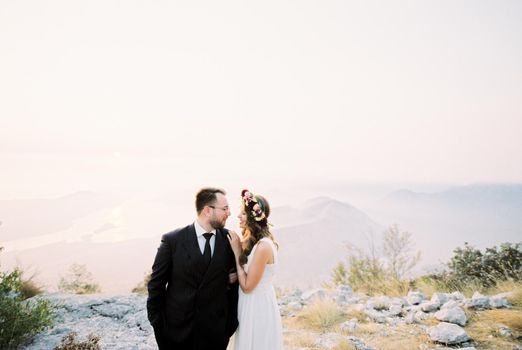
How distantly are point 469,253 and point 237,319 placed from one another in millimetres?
8447

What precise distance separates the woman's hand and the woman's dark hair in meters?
0.06

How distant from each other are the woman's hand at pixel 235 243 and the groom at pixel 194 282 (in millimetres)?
120

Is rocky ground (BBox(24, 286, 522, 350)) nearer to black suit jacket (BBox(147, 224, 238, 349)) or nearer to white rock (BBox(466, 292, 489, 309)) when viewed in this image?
white rock (BBox(466, 292, 489, 309))

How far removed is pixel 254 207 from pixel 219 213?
0.48 metres

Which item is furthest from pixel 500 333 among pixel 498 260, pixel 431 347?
pixel 498 260

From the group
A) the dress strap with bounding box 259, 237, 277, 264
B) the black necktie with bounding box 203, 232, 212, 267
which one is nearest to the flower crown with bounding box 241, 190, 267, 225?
the dress strap with bounding box 259, 237, 277, 264

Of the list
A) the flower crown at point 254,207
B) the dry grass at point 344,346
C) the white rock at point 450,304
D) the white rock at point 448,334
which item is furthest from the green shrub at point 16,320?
the white rock at point 450,304

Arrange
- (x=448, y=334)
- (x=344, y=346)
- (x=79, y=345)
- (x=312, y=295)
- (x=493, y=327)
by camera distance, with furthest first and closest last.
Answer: (x=312, y=295) < (x=493, y=327) < (x=448, y=334) < (x=344, y=346) < (x=79, y=345)

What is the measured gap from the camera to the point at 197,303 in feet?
11.6

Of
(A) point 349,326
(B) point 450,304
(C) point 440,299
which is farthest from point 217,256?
(C) point 440,299

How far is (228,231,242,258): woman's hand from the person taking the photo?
380cm

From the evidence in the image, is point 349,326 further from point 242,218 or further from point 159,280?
point 159,280

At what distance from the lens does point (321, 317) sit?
24.1ft

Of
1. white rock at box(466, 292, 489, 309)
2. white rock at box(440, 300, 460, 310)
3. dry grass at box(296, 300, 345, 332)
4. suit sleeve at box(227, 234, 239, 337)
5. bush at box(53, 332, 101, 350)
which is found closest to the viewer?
suit sleeve at box(227, 234, 239, 337)
